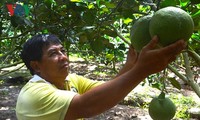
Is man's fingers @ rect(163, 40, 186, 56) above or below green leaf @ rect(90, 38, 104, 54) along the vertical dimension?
above

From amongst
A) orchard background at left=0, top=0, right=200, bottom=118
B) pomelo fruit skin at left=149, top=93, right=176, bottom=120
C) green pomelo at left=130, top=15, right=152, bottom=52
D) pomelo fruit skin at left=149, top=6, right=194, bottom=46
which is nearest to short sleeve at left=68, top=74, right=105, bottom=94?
orchard background at left=0, top=0, right=200, bottom=118

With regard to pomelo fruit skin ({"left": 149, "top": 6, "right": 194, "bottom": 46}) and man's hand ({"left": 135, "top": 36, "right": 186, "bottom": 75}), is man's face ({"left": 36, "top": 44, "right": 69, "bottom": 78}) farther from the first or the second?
pomelo fruit skin ({"left": 149, "top": 6, "right": 194, "bottom": 46})

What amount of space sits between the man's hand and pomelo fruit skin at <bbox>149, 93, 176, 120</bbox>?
1.66 ft

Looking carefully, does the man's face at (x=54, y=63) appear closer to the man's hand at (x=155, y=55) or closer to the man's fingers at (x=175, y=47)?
the man's hand at (x=155, y=55)

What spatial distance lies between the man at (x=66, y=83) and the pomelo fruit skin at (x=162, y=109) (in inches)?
8.8

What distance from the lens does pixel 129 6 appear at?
1598 mm

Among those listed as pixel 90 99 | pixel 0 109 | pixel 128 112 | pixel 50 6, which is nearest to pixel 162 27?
pixel 90 99

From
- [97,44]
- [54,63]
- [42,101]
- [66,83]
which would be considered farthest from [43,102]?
[97,44]

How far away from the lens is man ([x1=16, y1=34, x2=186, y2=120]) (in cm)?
110

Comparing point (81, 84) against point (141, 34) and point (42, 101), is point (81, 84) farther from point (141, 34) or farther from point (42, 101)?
point (141, 34)

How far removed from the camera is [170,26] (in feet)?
3.35

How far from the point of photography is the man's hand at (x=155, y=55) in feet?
3.33

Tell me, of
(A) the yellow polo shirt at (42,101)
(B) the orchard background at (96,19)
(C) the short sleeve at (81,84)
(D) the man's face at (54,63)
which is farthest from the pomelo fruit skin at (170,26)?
(C) the short sleeve at (81,84)

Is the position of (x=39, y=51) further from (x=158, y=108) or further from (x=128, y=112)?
(x=128, y=112)
